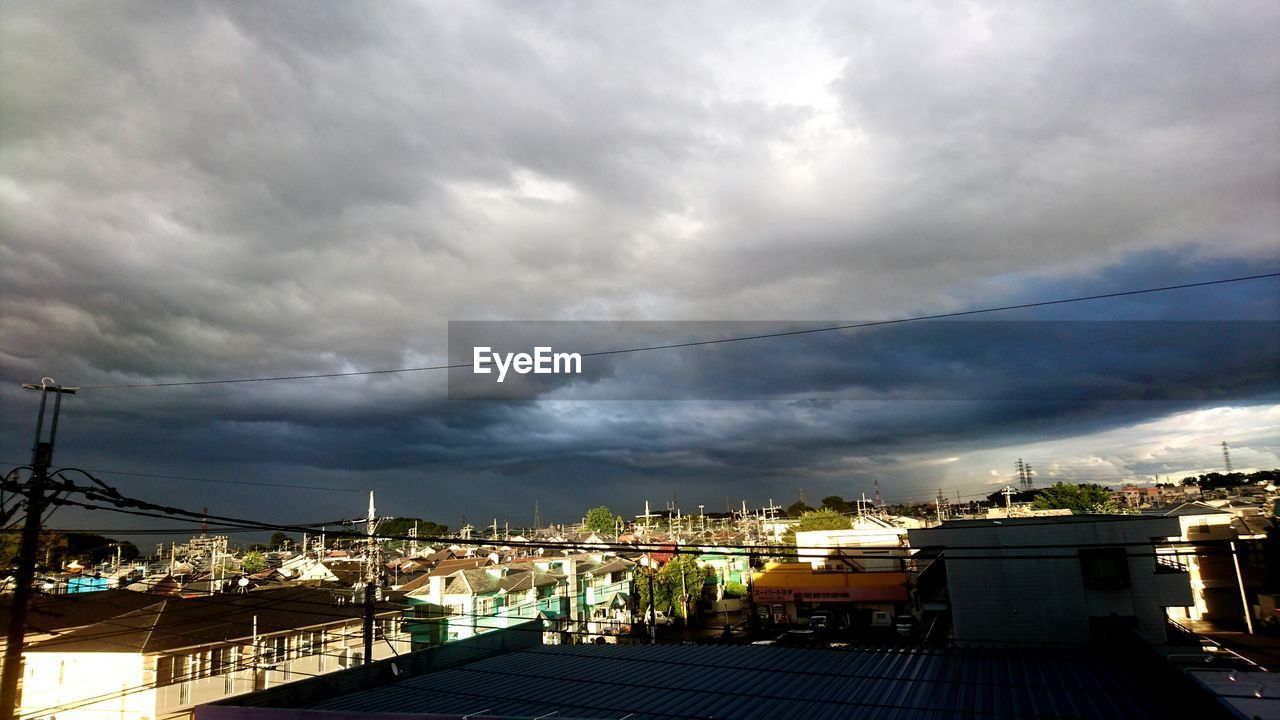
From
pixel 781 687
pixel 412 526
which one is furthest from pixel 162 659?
pixel 412 526

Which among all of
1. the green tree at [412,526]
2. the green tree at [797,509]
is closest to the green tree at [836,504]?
the green tree at [797,509]

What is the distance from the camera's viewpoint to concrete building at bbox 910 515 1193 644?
22.8m

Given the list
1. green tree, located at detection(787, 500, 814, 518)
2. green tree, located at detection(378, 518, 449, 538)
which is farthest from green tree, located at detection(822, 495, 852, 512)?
green tree, located at detection(378, 518, 449, 538)

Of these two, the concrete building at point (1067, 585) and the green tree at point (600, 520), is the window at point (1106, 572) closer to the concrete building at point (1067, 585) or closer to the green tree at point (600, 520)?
the concrete building at point (1067, 585)

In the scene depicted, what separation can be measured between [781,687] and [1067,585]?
16218 millimetres

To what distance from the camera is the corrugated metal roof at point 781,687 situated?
38.4 feet

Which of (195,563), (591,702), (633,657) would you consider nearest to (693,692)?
(591,702)

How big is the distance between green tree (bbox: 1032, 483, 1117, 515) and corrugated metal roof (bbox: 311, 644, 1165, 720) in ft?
216

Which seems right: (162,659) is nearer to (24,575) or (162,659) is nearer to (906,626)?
(24,575)

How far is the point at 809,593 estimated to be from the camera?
151 feet

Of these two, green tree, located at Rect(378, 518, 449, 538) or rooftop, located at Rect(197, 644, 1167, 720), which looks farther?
green tree, located at Rect(378, 518, 449, 538)

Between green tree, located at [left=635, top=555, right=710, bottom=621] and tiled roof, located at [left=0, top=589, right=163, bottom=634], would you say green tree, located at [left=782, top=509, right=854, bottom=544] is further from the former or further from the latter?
tiled roof, located at [left=0, top=589, right=163, bottom=634]

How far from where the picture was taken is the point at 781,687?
44.7 feet

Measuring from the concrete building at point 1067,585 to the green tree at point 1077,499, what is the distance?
53.1m
